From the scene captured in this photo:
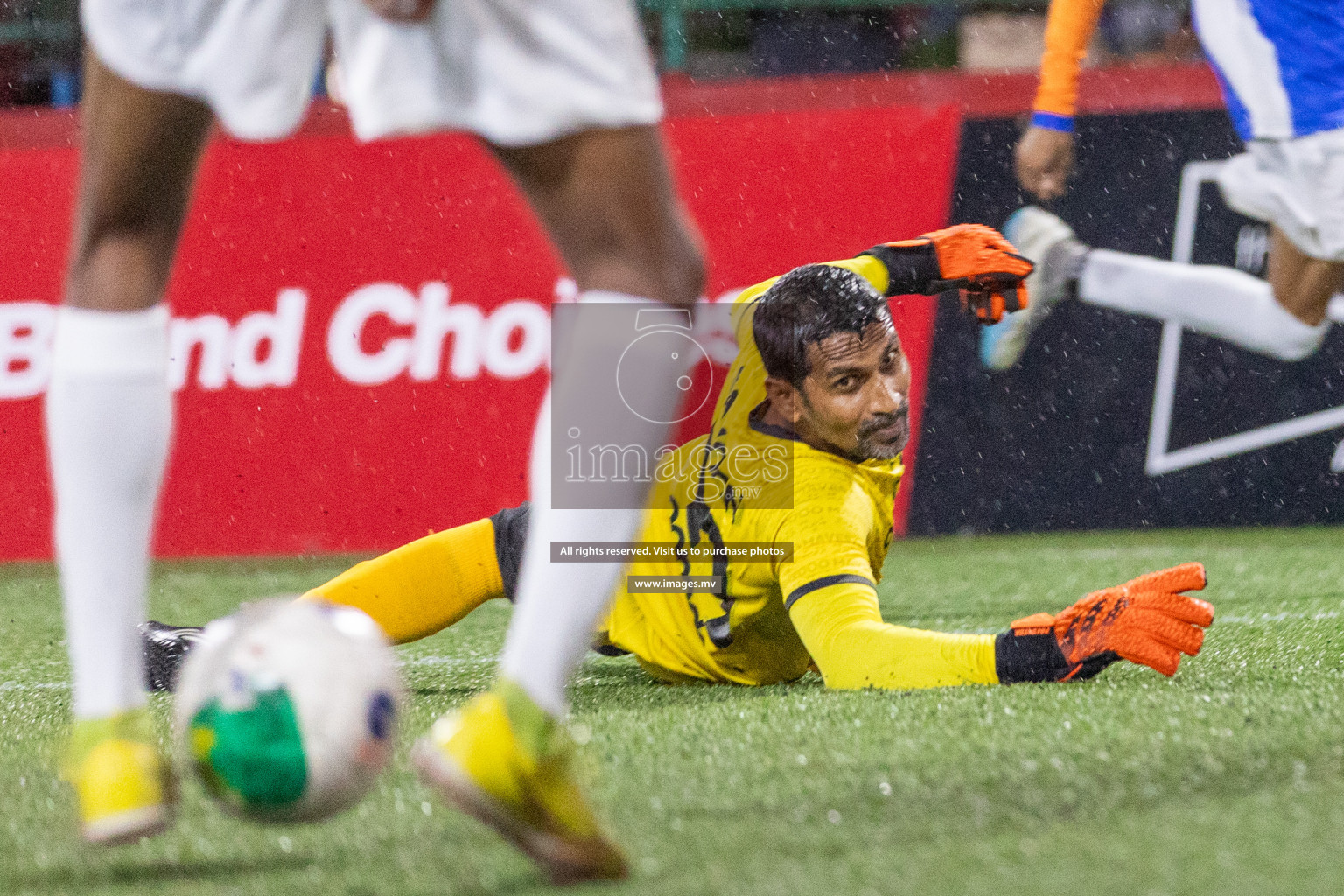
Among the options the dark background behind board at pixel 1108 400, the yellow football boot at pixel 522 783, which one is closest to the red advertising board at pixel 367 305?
the dark background behind board at pixel 1108 400

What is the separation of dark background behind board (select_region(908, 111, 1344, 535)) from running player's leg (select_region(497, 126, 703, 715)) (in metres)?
4.01

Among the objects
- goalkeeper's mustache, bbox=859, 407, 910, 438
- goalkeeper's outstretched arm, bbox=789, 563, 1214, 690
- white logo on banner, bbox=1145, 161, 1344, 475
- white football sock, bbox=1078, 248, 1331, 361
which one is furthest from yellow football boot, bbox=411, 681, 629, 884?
white logo on banner, bbox=1145, 161, 1344, 475

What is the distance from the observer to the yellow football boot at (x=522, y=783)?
1309 mm

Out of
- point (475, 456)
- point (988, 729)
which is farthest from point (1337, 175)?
point (475, 456)

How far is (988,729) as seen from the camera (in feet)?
6.53

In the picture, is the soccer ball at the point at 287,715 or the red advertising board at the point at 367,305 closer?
the soccer ball at the point at 287,715

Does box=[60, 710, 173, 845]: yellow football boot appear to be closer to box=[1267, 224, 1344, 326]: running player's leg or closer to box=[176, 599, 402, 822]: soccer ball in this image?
box=[176, 599, 402, 822]: soccer ball

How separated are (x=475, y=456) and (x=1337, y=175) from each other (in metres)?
3.16

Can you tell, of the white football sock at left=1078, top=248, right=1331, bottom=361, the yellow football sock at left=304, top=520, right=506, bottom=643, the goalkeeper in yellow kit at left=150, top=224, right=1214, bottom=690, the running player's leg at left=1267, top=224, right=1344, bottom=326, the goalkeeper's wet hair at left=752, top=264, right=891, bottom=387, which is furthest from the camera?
the white football sock at left=1078, top=248, right=1331, bottom=361

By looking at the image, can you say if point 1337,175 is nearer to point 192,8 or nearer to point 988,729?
point 988,729

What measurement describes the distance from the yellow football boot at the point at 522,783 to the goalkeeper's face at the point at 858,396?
1243 mm

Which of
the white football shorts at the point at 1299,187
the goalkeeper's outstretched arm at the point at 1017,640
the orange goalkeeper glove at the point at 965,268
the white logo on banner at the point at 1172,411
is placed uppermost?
the white football shorts at the point at 1299,187

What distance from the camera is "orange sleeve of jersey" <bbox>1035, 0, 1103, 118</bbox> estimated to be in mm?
3092

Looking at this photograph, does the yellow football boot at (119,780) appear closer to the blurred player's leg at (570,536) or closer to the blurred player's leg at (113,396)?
the blurred player's leg at (113,396)
